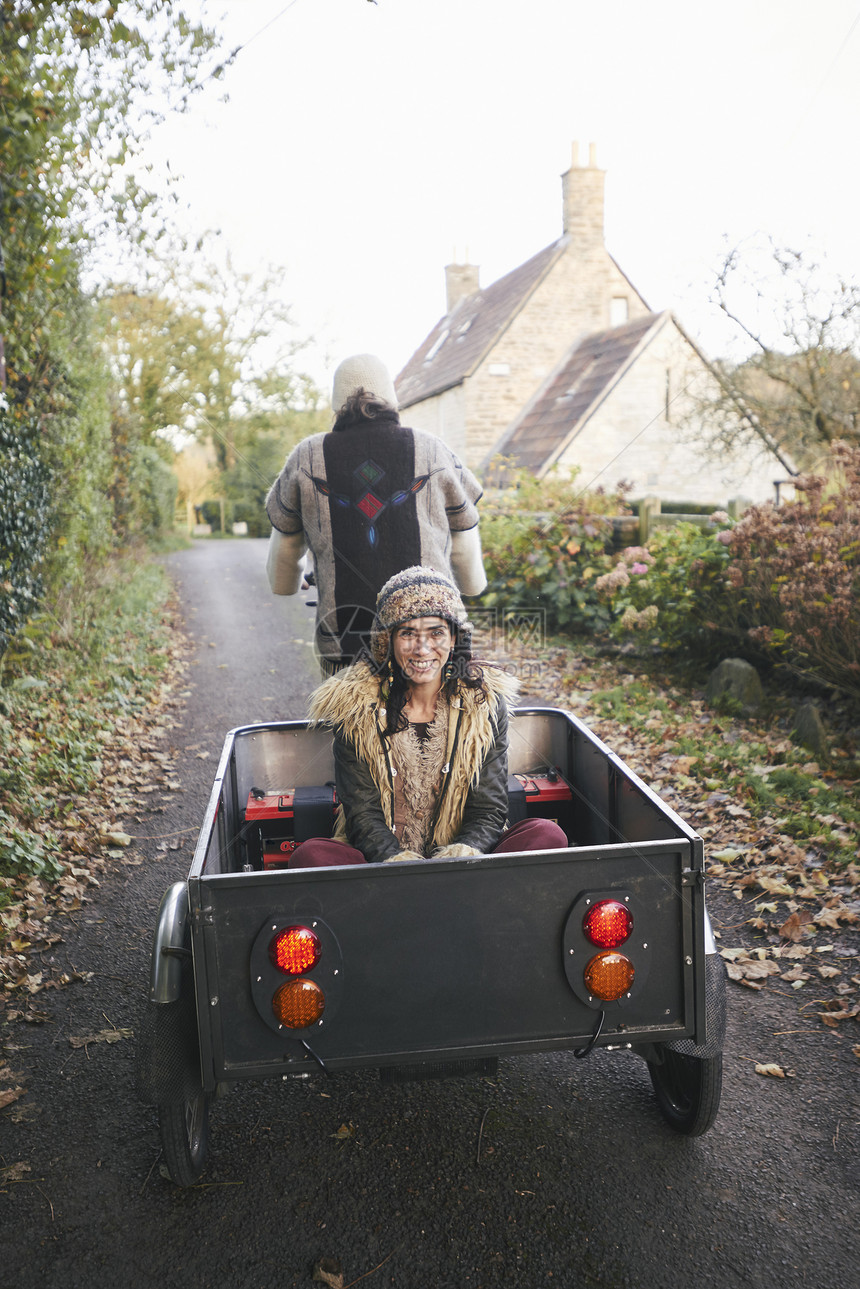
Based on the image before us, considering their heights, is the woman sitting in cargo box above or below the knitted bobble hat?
below

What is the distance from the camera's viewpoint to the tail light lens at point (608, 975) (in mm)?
2254

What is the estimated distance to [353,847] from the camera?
2951mm

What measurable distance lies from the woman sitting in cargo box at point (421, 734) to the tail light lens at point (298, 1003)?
74cm

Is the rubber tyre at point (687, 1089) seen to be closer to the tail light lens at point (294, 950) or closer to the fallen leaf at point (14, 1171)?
the tail light lens at point (294, 950)

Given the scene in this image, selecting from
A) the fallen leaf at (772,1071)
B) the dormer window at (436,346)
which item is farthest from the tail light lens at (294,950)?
the dormer window at (436,346)

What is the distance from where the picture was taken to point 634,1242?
2.34 metres

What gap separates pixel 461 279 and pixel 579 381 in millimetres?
14156

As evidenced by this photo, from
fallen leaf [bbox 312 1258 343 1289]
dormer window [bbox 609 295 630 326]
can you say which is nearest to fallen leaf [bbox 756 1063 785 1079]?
fallen leaf [bbox 312 1258 343 1289]

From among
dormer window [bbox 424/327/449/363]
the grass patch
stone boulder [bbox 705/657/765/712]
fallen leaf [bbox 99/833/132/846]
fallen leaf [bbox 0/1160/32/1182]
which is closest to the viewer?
fallen leaf [bbox 0/1160/32/1182]

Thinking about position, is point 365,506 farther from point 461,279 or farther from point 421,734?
point 461,279

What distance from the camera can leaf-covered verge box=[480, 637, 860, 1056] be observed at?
3.87 meters

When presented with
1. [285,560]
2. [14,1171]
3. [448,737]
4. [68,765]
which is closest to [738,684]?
[285,560]

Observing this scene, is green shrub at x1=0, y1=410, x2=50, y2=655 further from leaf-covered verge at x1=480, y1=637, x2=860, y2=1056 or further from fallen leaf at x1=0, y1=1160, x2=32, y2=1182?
fallen leaf at x1=0, y1=1160, x2=32, y2=1182

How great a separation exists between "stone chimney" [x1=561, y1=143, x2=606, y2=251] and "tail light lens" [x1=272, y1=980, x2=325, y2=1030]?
89.3 ft
